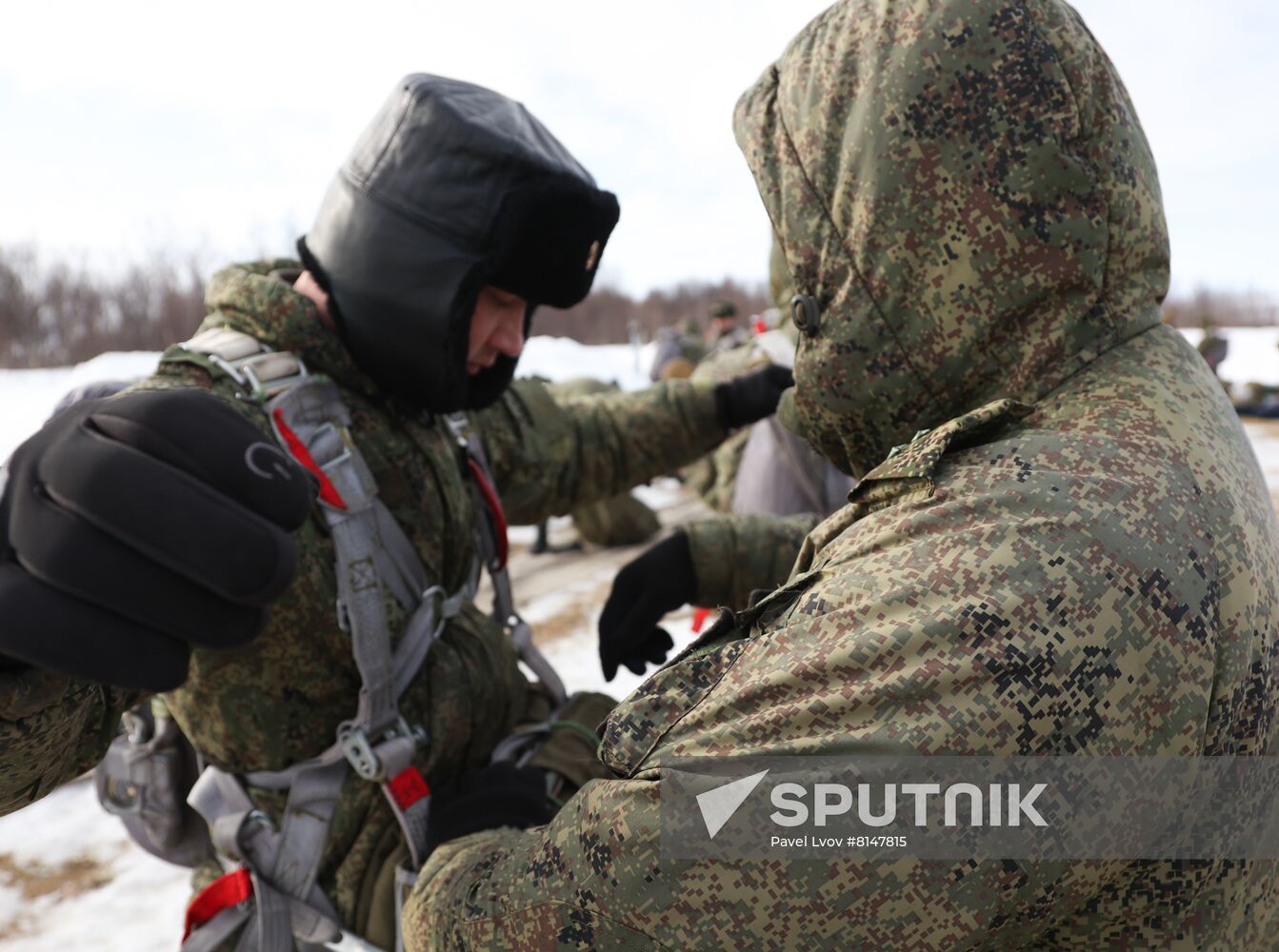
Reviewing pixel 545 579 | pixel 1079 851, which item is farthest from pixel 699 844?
pixel 545 579

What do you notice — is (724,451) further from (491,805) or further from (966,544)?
(966,544)

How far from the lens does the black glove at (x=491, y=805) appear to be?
1.56 m

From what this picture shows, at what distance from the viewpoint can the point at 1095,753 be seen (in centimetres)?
83

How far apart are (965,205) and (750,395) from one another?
1448 mm

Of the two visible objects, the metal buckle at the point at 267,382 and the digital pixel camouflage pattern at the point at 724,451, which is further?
the digital pixel camouflage pattern at the point at 724,451

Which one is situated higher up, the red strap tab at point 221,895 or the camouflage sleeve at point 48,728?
the camouflage sleeve at point 48,728

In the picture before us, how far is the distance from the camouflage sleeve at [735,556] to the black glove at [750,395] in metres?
0.44

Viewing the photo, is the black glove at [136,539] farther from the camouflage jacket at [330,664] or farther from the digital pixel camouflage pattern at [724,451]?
the digital pixel camouflage pattern at [724,451]

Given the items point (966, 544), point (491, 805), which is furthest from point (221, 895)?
point (966, 544)

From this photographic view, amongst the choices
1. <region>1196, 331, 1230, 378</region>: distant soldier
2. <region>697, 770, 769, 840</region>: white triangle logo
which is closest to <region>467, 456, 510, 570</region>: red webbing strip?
<region>697, 770, 769, 840</region>: white triangle logo

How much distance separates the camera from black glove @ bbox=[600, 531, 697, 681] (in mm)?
1972

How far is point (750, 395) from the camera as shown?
8.36 ft

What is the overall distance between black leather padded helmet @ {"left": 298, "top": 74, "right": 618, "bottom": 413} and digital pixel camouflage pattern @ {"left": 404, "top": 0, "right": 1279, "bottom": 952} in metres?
0.62

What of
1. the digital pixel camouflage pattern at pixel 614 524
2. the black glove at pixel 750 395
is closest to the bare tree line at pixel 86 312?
the digital pixel camouflage pattern at pixel 614 524
